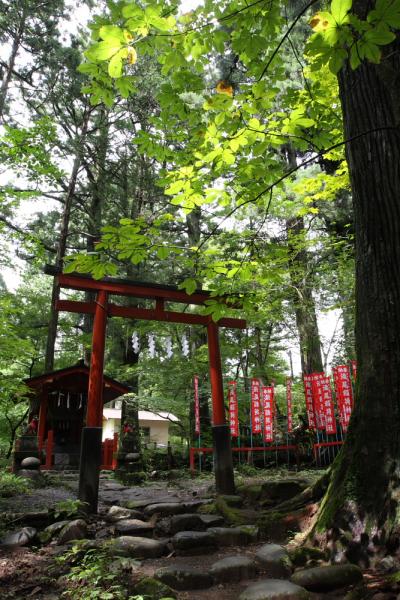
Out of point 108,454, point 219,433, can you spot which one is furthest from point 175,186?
point 108,454

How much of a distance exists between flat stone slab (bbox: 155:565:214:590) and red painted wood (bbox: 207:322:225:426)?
4.20m

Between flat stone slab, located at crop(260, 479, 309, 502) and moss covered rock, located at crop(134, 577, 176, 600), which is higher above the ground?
flat stone slab, located at crop(260, 479, 309, 502)

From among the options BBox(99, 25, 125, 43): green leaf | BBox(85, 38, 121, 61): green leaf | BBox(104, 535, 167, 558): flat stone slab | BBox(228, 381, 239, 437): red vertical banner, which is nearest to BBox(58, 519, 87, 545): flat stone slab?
BBox(104, 535, 167, 558): flat stone slab

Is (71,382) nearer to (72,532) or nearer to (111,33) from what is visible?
(72,532)

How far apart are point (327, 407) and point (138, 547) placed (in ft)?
28.8

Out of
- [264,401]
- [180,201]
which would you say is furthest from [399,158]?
[264,401]

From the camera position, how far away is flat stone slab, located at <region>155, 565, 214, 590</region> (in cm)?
396

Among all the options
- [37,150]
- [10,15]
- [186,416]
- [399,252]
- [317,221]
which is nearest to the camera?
[399,252]

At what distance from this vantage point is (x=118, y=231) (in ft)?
13.9

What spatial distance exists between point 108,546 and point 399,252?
14.2ft

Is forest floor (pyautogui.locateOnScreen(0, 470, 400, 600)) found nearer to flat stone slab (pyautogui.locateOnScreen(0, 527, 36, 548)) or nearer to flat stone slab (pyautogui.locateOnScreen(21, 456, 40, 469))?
flat stone slab (pyautogui.locateOnScreen(0, 527, 36, 548))

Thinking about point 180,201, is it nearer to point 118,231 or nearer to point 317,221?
point 118,231

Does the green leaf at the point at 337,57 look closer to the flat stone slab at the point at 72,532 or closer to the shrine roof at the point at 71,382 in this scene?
the flat stone slab at the point at 72,532

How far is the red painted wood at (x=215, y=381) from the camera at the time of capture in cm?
830
